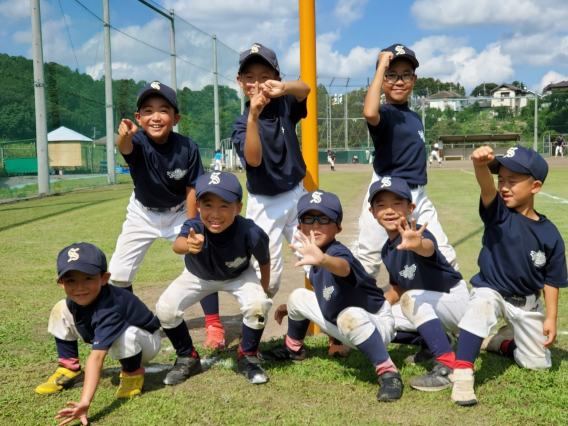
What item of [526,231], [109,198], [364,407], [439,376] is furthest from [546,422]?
[109,198]

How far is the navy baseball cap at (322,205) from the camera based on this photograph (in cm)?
319

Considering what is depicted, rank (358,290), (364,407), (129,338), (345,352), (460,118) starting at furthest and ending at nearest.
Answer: (460,118)
(345,352)
(358,290)
(129,338)
(364,407)

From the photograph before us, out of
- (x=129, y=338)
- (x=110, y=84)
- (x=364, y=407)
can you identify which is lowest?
(x=364, y=407)

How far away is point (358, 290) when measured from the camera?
3236 millimetres

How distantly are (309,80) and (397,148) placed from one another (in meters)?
0.78

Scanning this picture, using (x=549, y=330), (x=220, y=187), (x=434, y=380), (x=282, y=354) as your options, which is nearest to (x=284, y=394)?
(x=282, y=354)

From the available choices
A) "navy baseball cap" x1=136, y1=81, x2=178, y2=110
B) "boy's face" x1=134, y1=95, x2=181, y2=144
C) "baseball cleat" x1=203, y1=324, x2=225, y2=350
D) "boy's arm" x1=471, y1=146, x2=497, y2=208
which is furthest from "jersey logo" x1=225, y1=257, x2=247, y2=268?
"boy's arm" x1=471, y1=146, x2=497, y2=208

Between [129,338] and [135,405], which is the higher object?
[129,338]

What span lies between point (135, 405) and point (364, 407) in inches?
44.5

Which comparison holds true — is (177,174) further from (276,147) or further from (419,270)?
(419,270)

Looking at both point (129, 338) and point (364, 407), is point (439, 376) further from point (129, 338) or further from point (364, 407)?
point (129, 338)

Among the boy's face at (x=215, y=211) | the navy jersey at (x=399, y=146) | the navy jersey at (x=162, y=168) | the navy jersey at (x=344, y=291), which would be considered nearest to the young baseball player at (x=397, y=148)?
the navy jersey at (x=399, y=146)

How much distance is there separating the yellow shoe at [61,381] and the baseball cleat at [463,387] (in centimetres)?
200

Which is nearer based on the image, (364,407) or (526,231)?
(364,407)
